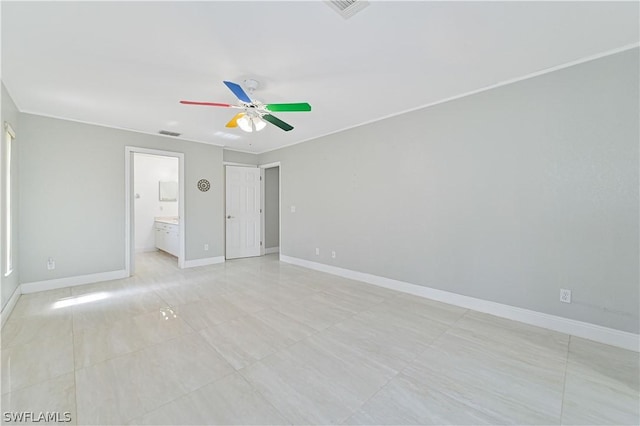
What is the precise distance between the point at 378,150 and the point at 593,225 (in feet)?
8.23

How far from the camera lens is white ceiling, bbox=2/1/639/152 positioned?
5.82 ft

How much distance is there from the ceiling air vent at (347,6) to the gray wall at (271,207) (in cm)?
514

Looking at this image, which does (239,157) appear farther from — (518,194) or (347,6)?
(518,194)

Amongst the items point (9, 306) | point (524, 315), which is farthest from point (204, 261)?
point (524, 315)

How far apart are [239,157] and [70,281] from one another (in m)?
3.71

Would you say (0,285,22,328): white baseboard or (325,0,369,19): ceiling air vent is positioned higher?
(325,0,369,19): ceiling air vent

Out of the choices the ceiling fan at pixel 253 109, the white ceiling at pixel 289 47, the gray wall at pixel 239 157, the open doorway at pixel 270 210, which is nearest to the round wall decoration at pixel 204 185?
the gray wall at pixel 239 157

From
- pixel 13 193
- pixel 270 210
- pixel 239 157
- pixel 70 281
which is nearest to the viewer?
pixel 13 193

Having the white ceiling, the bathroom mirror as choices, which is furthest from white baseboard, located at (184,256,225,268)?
the bathroom mirror

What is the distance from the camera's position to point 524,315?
270 centimetres

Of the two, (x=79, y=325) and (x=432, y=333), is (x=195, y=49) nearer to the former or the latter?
(x=79, y=325)

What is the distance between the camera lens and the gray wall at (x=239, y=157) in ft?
19.3

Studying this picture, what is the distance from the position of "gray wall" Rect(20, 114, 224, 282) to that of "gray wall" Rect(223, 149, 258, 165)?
125 cm

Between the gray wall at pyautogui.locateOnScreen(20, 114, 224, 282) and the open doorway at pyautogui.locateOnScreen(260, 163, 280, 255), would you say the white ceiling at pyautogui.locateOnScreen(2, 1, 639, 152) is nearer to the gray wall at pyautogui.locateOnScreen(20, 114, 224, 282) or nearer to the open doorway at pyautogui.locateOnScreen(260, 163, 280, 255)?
the gray wall at pyautogui.locateOnScreen(20, 114, 224, 282)
